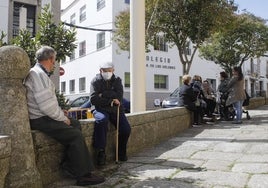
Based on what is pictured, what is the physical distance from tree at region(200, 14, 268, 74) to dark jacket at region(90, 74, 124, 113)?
68.4 feet

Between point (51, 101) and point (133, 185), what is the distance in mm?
1412

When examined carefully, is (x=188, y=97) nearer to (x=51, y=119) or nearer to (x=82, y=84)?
(x=51, y=119)

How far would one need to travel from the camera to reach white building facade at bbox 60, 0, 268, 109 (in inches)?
1007

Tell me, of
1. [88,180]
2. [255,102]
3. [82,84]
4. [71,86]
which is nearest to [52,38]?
[88,180]

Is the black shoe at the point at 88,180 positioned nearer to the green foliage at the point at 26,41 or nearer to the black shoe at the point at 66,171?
the black shoe at the point at 66,171

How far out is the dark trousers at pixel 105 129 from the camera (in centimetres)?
514

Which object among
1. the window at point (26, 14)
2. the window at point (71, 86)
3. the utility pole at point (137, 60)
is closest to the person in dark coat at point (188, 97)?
the utility pole at point (137, 60)

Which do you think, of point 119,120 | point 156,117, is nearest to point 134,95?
point 156,117

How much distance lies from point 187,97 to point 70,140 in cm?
609

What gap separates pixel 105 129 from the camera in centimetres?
521

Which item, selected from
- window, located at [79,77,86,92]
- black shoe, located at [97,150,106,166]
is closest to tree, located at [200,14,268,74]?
window, located at [79,77,86,92]

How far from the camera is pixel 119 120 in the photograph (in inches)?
220

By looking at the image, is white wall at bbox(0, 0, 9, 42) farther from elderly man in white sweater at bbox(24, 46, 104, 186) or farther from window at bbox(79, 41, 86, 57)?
window at bbox(79, 41, 86, 57)

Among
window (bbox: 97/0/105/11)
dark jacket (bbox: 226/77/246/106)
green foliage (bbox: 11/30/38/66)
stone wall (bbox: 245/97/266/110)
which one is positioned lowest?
stone wall (bbox: 245/97/266/110)
